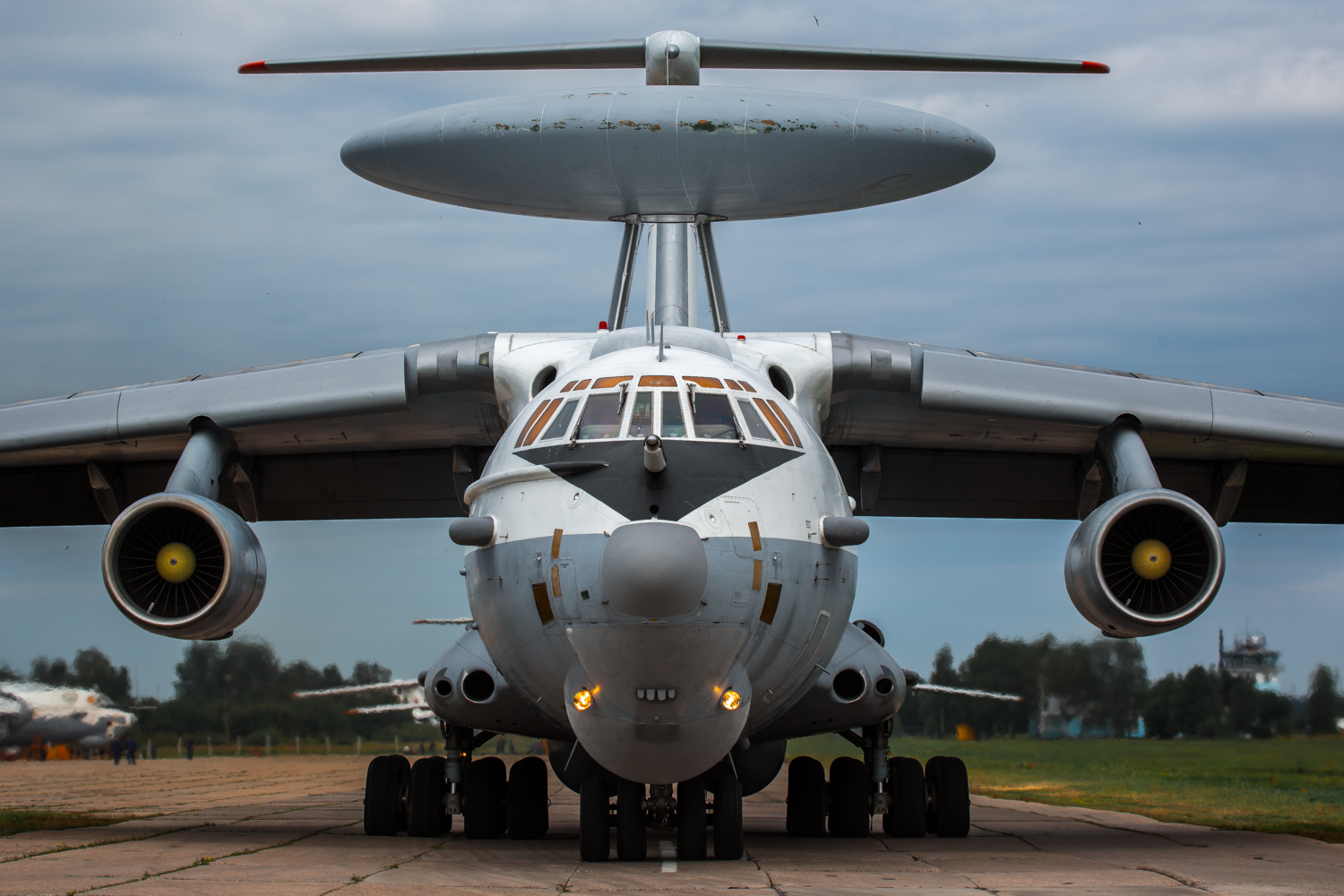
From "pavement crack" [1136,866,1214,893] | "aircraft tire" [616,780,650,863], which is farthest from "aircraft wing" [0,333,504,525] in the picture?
"pavement crack" [1136,866,1214,893]

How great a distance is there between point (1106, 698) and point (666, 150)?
12.1 metres

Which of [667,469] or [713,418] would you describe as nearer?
[667,469]

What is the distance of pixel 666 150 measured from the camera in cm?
1031

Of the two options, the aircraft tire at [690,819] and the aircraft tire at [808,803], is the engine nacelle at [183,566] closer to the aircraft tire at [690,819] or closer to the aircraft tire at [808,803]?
the aircraft tire at [690,819]

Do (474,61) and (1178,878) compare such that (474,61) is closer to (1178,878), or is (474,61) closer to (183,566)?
(183,566)

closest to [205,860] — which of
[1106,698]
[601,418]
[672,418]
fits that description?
[601,418]

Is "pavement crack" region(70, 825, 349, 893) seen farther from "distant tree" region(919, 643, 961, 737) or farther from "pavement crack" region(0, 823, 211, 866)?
"distant tree" region(919, 643, 961, 737)

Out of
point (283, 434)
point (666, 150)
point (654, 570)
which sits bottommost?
point (654, 570)

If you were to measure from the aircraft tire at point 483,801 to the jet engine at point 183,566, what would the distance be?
221 cm

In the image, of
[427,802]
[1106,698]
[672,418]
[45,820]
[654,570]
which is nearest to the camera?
[654,570]

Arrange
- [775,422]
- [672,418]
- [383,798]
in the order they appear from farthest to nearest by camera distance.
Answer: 1. [383,798]
2. [775,422]
3. [672,418]

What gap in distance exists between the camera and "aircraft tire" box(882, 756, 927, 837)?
36.4ft

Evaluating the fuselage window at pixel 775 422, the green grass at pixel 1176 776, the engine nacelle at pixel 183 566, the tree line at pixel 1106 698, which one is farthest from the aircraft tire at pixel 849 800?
the tree line at pixel 1106 698

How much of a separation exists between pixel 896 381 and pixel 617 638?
427 cm
